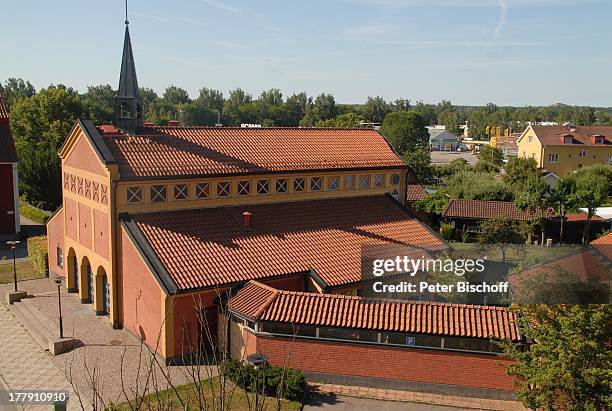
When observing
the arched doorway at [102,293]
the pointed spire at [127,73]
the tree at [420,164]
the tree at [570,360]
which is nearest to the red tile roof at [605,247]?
the tree at [570,360]

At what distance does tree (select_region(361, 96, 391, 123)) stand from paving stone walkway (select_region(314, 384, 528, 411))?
13062cm

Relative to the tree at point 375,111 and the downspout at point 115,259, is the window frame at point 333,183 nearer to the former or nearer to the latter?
the downspout at point 115,259

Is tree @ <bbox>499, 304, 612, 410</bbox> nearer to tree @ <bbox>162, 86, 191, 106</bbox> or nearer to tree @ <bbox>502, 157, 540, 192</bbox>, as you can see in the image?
tree @ <bbox>502, 157, 540, 192</bbox>

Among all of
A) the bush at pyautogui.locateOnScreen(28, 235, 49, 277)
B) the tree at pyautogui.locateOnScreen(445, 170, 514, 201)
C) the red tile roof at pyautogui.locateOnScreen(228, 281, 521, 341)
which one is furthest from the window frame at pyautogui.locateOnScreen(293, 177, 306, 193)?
the tree at pyautogui.locateOnScreen(445, 170, 514, 201)

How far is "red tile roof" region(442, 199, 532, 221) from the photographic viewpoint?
40.4 meters

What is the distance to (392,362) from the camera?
1756 centimetres

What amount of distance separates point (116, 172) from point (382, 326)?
1128 cm

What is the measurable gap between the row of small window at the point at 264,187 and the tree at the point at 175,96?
15069cm

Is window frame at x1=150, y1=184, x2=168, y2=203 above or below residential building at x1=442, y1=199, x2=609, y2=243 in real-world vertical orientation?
above

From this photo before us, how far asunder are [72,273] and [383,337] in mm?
16389

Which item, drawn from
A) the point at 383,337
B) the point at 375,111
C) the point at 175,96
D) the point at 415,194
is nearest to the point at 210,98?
the point at 175,96

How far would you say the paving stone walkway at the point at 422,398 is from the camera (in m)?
16.9

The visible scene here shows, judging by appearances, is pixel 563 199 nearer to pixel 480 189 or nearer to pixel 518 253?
pixel 480 189

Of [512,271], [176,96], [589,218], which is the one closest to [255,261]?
[512,271]
